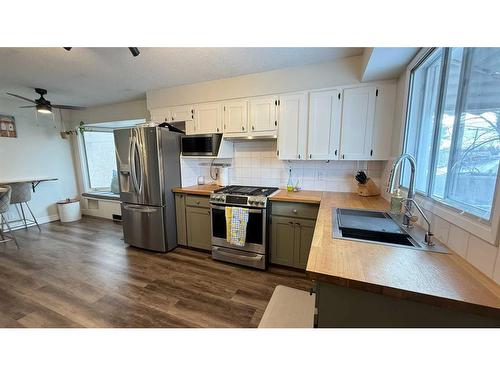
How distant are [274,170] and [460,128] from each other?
76.8 inches

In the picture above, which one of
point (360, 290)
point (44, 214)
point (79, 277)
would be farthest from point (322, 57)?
point (44, 214)

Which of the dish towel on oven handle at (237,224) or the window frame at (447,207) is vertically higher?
the window frame at (447,207)

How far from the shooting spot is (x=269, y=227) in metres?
A: 2.40

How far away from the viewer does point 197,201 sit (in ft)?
9.19

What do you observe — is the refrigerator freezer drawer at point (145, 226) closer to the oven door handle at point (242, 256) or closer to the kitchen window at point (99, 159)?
the oven door handle at point (242, 256)

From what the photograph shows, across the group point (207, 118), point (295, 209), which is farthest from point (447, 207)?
point (207, 118)

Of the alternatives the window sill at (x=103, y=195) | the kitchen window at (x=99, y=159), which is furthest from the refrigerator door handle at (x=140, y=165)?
the kitchen window at (x=99, y=159)

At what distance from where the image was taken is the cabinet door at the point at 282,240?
7.67 ft

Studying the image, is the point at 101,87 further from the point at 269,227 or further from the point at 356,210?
the point at 356,210

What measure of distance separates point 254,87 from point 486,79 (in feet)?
6.82

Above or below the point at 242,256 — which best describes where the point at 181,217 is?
above

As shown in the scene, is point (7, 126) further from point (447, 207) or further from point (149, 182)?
point (447, 207)

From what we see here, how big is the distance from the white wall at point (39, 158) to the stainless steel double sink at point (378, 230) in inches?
222

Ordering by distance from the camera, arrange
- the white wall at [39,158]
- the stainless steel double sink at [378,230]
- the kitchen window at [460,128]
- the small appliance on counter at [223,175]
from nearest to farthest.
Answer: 1. the kitchen window at [460,128]
2. the stainless steel double sink at [378,230]
3. the small appliance on counter at [223,175]
4. the white wall at [39,158]
